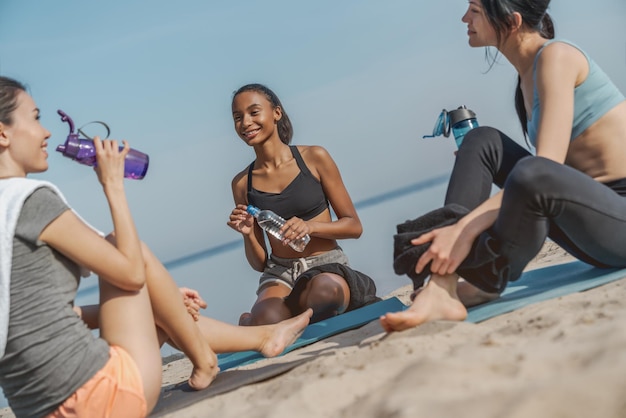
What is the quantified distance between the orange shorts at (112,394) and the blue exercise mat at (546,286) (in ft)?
4.32

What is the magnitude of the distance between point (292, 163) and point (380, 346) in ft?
7.65

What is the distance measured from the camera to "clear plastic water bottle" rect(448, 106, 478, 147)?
14.1ft

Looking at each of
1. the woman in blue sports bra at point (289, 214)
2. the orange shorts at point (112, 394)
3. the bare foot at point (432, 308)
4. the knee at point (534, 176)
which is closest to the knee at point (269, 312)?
the woman in blue sports bra at point (289, 214)

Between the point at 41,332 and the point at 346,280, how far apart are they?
7.58 ft

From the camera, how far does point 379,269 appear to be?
27.9ft

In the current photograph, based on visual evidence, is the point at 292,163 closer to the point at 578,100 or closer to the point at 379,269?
the point at 578,100

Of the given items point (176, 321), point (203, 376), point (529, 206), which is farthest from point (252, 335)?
point (529, 206)

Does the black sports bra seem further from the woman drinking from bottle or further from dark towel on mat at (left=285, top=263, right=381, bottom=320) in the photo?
the woman drinking from bottle

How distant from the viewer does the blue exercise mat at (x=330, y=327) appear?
12.6 ft

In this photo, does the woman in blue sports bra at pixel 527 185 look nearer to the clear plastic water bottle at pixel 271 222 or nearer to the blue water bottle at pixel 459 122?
the blue water bottle at pixel 459 122

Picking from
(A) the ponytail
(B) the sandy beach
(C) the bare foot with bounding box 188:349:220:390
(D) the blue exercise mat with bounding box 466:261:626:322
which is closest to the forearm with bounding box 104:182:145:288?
(B) the sandy beach

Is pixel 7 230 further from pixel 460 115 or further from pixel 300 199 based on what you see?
pixel 460 115

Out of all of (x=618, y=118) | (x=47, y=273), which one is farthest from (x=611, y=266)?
(x=47, y=273)

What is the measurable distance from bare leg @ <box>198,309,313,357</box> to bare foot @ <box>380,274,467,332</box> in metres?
0.82
